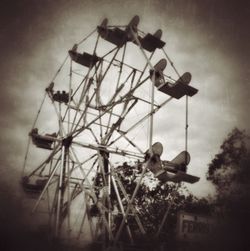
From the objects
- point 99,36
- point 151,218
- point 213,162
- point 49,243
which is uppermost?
point 99,36

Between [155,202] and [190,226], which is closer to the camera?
[190,226]

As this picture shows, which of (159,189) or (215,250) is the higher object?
(159,189)

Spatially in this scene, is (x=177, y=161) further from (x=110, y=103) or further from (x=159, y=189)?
(x=159, y=189)

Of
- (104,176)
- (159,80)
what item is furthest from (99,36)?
(104,176)

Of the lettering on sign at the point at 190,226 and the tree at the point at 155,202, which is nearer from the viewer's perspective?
the lettering on sign at the point at 190,226

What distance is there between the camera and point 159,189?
3192 centimetres

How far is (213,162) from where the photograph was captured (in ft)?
102

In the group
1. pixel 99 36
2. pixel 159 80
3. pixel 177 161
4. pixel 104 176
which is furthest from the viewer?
pixel 99 36

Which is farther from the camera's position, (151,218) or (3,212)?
(151,218)

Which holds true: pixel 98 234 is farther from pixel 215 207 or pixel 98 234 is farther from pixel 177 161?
pixel 215 207

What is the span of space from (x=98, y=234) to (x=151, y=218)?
1530cm

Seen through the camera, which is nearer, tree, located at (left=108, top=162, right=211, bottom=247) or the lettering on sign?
the lettering on sign

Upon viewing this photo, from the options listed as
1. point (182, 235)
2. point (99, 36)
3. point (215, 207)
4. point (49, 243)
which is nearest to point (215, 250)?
point (182, 235)

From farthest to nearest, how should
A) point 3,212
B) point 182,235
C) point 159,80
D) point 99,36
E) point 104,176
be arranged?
point 3,212, point 99,36, point 104,176, point 159,80, point 182,235
